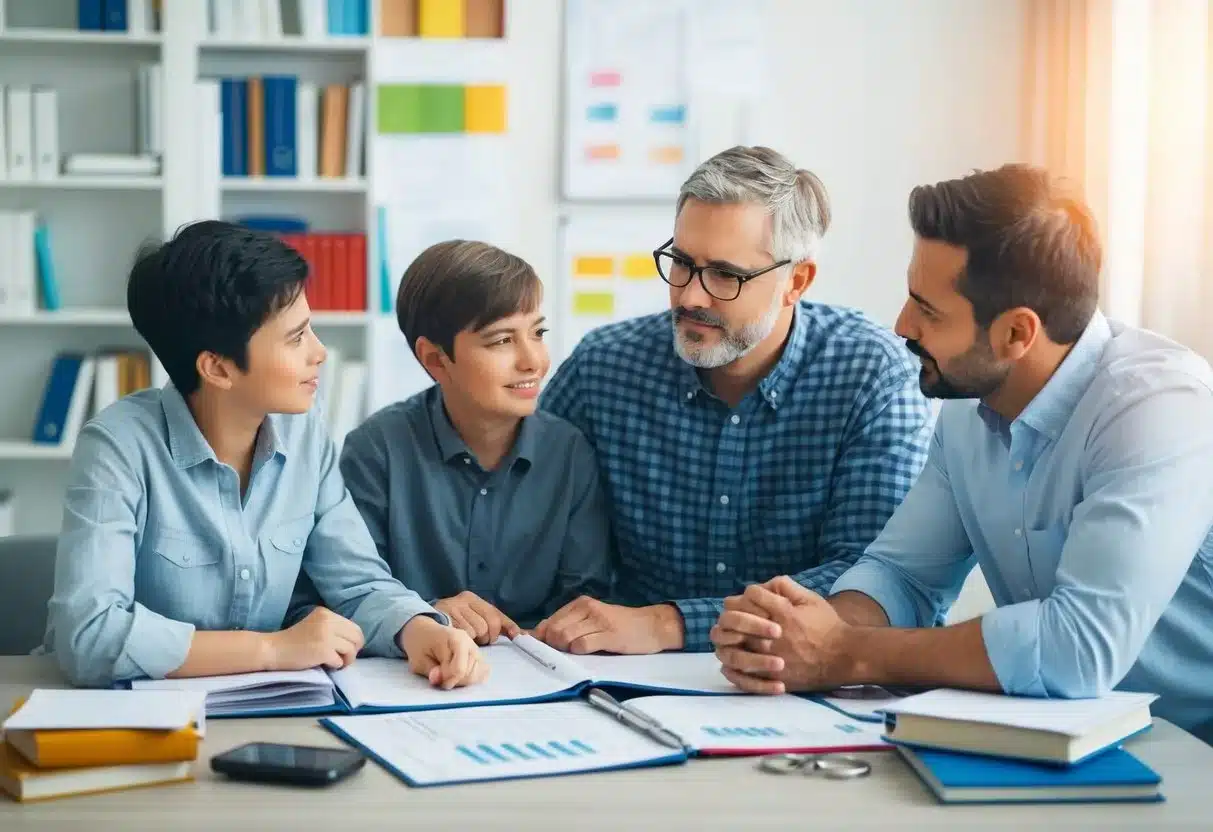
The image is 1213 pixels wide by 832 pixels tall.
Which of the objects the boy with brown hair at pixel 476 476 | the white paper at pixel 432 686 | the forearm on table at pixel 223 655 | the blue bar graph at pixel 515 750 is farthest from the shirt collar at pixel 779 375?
the blue bar graph at pixel 515 750

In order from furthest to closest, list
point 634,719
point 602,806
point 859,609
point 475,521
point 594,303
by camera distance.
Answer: point 594,303 → point 475,521 → point 859,609 → point 634,719 → point 602,806

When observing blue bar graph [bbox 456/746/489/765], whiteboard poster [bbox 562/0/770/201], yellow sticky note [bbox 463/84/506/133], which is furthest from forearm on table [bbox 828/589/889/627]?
yellow sticky note [bbox 463/84/506/133]

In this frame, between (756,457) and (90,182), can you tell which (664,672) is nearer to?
(756,457)

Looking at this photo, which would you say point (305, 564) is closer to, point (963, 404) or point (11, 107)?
point (963, 404)

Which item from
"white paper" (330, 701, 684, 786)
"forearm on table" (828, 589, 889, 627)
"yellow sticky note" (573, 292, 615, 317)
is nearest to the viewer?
"white paper" (330, 701, 684, 786)

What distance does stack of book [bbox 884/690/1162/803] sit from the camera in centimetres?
121

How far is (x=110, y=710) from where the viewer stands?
4.20ft

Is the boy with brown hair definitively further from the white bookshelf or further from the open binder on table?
the white bookshelf

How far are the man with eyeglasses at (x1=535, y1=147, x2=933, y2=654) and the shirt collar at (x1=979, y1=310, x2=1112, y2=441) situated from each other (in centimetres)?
47

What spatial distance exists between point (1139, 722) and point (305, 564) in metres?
1.07

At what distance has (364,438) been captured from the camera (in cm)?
221

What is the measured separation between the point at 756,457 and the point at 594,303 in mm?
2217

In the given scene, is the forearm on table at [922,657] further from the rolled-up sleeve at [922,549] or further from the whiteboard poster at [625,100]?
the whiteboard poster at [625,100]

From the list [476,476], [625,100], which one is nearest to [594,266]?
[625,100]
